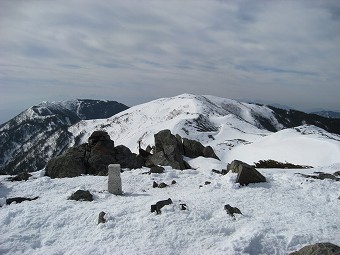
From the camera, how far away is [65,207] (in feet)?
43.8

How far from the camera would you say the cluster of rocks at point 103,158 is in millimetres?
22906

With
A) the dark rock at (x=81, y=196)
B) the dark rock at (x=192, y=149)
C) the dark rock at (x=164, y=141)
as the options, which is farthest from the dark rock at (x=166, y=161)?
the dark rock at (x=81, y=196)

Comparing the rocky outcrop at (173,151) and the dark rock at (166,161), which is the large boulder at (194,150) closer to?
the rocky outcrop at (173,151)

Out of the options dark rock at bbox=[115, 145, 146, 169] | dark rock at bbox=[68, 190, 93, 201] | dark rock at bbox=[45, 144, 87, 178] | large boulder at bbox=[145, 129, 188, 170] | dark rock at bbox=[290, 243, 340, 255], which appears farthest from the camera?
large boulder at bbox=[145, 129, 188, 170]

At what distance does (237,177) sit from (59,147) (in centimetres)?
18891

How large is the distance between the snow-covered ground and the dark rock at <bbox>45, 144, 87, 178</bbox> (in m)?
5.36

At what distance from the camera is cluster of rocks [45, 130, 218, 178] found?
75.2 feet

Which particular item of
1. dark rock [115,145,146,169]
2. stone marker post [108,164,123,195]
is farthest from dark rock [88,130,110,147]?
stone marker post [108,164,123,195]

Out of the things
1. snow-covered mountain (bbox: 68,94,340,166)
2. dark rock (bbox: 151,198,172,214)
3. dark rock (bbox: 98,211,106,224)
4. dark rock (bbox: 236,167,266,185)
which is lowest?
snow-covered mountain (bbox: 68,94,340,166)

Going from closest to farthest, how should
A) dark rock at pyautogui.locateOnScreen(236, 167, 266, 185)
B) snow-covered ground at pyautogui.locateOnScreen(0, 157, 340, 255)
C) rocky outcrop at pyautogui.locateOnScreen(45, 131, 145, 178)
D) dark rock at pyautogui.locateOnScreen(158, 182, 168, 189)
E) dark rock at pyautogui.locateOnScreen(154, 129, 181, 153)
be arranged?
snow-covered ground at pyautogui.locateOnScreen(0, 157, 340, 255)
dark rock at pyautogui.locateOnScreen(236, 167, 266, 185)
dark rock at pyautogui.locateOnScreen(158, 182, 168, 189)
rocky outcrop at pyautogui.locateOnScreen(45, 131, 145, 178)
dark rock at pyautogui.locateOnScreen(154, 129, 181, 153)

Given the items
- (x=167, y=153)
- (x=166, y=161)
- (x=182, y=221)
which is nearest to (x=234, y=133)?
(x=167, y=153)

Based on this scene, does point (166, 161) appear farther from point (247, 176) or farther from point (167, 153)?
point (247, 176)

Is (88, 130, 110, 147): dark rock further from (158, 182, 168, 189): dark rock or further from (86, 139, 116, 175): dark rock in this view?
(158, 182, 168, 189): dark rock

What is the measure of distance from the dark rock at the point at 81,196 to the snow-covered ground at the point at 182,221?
359 mm
